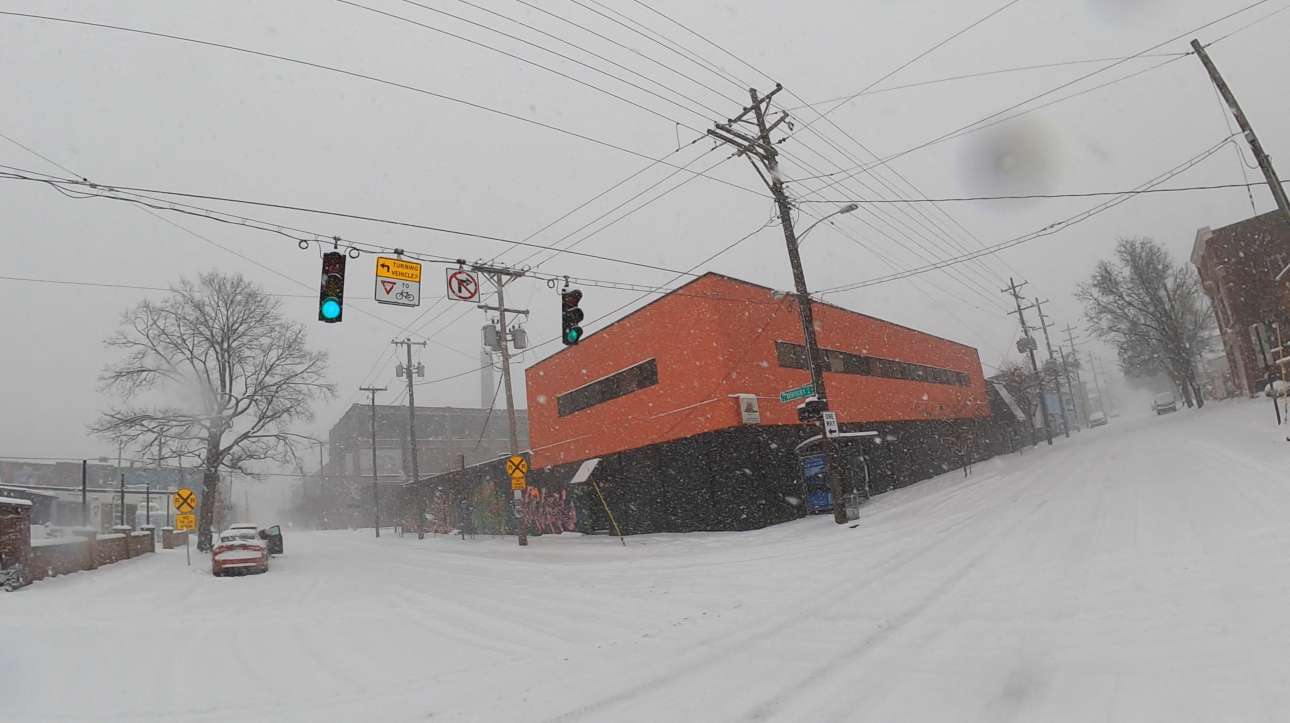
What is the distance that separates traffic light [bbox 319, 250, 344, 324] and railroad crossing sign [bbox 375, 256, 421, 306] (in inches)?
55.6

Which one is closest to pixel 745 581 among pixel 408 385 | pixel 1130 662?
pixel 1130 662

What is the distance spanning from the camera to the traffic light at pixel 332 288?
9.46 metres

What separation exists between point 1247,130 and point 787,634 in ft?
54.9

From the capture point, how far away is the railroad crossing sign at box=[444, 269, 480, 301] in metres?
13.1

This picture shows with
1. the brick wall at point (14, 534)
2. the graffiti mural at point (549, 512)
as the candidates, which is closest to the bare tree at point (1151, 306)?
the graffiti mural at point (549, 512)

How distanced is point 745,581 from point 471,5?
435 inches

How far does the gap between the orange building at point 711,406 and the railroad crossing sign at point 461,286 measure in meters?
8.61

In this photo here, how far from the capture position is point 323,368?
31375mm

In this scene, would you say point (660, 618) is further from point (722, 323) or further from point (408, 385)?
point (408, 385)

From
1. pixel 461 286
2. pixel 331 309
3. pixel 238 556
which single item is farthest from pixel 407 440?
pixel 331 309

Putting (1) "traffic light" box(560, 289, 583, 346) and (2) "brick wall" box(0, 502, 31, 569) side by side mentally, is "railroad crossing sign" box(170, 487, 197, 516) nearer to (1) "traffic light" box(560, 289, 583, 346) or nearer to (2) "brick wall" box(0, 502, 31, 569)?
(2) "brick wall" box(0, 502, 31, 569)

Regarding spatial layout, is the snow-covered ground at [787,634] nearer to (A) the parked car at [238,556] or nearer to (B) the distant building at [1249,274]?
(A) the parked car at [238,556]

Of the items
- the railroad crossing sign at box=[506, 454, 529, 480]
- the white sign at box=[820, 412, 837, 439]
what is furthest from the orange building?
the white sign at box=[820, 412, 837, 439]

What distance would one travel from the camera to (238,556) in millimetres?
19000
